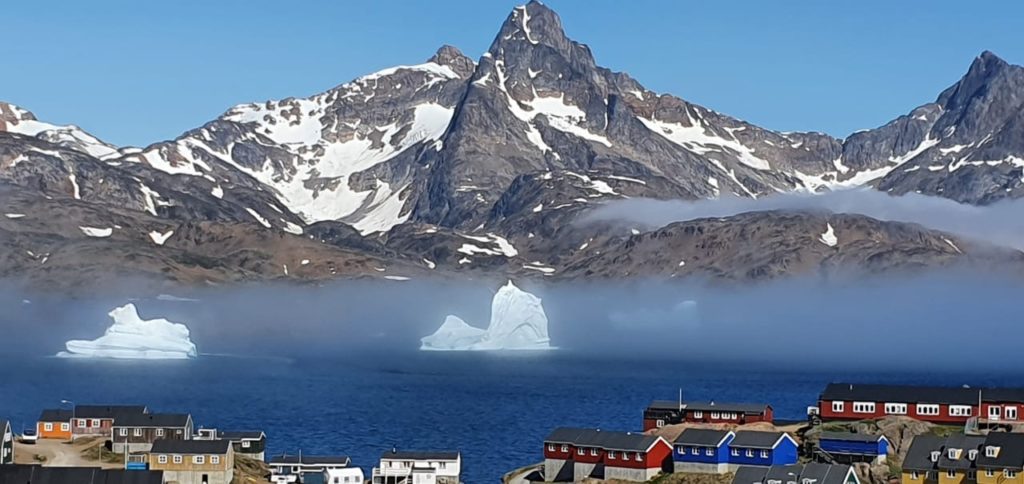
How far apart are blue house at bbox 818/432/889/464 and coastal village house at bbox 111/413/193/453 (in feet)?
128

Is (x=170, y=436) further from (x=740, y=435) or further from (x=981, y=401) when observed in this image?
(x=981, y=401)

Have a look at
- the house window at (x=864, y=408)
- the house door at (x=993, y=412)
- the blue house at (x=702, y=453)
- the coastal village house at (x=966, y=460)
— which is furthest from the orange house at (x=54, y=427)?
the house door at (x=993, y=412)

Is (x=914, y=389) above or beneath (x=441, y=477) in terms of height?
above

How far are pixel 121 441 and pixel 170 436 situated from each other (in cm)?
309

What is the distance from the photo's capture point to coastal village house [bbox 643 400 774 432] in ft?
383

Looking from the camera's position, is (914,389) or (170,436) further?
(914,389)

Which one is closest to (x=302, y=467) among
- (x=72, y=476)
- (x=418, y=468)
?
(x=418, y=468)

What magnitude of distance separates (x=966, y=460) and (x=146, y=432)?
49.2 metres

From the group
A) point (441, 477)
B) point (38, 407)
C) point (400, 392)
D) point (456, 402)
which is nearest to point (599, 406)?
point (456, 402)

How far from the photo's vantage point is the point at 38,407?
15738 cm

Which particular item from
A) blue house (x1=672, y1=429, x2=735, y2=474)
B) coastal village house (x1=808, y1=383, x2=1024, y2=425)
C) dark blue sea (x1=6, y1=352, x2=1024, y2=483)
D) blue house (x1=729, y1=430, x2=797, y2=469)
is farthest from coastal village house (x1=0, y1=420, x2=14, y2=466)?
coastal village house (x1=808, y1=383, x2=1024, y2=425)

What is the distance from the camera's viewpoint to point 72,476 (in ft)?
261

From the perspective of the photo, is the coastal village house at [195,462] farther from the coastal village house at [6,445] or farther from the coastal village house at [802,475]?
the coastal village house at [802,475]

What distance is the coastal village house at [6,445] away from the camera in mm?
92262
